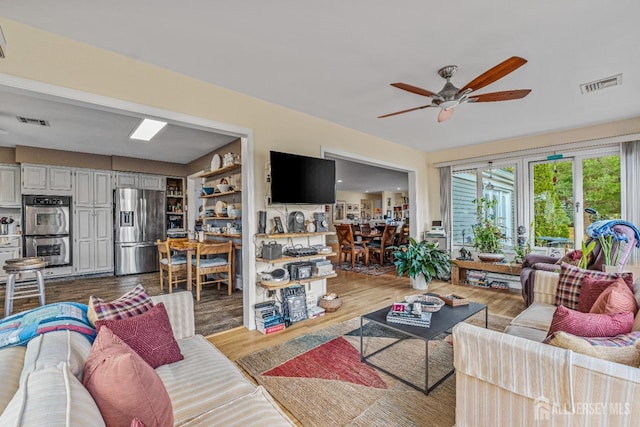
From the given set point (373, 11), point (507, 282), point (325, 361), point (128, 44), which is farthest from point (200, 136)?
point (507, 282)

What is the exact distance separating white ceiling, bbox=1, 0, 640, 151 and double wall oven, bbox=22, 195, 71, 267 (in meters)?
4.63

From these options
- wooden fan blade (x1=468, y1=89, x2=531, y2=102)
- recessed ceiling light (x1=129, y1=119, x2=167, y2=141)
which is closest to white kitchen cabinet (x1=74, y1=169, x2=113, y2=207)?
recessed ceiling light (x1=129, y1=119, x2=167, y2=141)

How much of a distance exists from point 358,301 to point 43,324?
3398 millimetres

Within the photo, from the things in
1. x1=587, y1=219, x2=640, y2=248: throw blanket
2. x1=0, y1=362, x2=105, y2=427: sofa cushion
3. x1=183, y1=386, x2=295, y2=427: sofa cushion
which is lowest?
x1=183, y1=386, x2=295, y2=427: sofa cushion

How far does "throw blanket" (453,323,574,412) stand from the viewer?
1.13 m

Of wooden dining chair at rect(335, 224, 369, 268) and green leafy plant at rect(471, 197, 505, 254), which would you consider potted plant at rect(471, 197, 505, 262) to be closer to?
green leafy plant at rect(471, 197, 505, 254)

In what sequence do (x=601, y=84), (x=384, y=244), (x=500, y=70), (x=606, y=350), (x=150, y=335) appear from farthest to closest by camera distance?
(x=384, y=244) → (x=601, y=84) → (x=500, y=70) → (x=150, y=335) → (x=606, y=350)

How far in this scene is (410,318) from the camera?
226 centimetres

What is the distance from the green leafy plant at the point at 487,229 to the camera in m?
5.07

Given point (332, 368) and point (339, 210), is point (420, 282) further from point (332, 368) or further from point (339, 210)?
point (339, 210)

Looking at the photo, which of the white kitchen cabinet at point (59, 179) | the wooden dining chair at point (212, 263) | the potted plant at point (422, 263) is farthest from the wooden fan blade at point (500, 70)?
the white kitchen cabinet at point (59, 179)

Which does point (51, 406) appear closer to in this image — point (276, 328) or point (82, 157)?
point (276, 328)

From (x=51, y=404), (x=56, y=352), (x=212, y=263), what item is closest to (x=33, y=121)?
(x=212, y=263)

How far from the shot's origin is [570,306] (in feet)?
7.79
